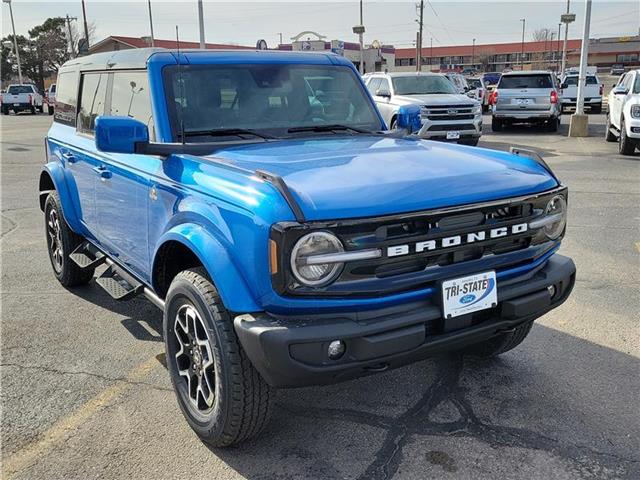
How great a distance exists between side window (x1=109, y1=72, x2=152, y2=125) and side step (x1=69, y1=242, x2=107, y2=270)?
45.0 inches

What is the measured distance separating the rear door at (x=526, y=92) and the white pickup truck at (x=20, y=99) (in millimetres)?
30193

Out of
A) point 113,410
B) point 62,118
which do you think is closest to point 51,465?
point 113,410

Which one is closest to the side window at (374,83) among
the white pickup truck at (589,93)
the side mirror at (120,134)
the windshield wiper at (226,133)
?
the windshield wiper at (226,133)

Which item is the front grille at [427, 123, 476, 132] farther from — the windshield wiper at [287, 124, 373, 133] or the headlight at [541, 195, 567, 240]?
the headlight at [541, 195, 567, 240]

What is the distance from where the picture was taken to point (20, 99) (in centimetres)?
3681

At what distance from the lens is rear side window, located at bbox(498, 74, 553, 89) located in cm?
1791

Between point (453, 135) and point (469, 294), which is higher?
point (469, 294)

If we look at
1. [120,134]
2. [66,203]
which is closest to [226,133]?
[120,134]

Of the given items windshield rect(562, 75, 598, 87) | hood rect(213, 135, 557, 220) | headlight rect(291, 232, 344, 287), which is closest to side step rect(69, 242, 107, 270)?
hood rect(213, 135, 557, 220)

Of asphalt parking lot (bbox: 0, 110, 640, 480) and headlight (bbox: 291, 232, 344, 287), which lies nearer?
headlight (bbox: 291, 232, 344, 287)

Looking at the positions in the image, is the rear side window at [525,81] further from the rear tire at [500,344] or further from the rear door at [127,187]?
the rear door at [127,187]

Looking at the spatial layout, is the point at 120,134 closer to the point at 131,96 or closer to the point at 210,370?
the point at 131,96

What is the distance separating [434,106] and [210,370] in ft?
37.0

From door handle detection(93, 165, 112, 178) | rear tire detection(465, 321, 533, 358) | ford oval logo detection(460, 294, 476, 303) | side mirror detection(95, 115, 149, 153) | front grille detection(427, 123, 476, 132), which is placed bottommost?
rear tire detection(465, 321, 533, 358)
